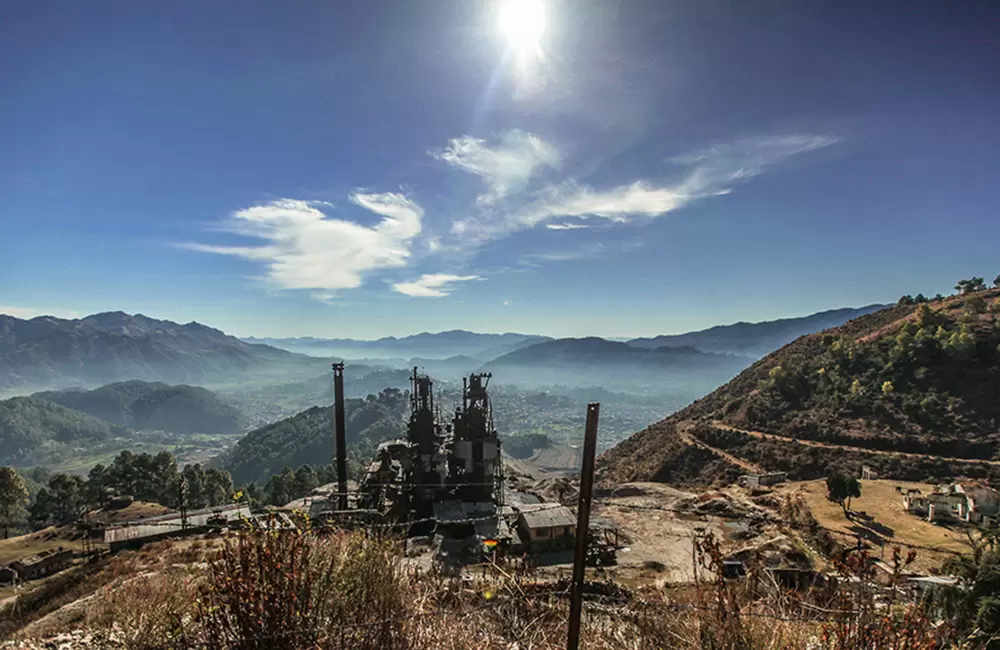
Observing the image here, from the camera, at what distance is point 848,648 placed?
3.28 meters

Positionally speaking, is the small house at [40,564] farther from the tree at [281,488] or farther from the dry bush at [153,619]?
the dry bush at [153,619]

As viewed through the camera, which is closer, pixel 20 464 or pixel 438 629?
pixel 438 629

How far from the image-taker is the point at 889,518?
82.6 feet

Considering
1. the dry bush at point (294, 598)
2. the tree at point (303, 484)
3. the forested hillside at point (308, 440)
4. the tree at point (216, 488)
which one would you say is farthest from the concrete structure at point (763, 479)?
the forested hillside at point (308, 440)

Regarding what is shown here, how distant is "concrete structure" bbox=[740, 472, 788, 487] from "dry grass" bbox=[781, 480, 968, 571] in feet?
4.15

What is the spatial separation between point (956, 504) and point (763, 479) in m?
11.5

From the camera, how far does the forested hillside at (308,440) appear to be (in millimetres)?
101312

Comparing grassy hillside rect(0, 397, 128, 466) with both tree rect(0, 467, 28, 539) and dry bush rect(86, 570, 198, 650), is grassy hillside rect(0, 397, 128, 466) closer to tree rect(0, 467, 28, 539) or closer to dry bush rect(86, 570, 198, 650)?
tree rect(0, 467, 28, 539)

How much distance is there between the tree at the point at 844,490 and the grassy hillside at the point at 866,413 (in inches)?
422

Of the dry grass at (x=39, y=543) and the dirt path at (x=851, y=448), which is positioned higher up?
the dirt path at (x=851, y=448)

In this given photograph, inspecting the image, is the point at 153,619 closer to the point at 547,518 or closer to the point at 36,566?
the point at 547,518

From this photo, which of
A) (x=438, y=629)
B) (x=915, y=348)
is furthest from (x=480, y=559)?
(x=915, y=348)

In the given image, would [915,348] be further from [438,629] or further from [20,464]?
[20,464]

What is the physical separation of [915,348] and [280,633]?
61.5m
